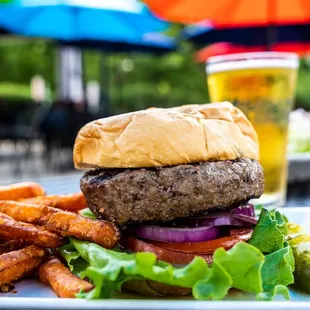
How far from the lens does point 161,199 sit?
162 cm

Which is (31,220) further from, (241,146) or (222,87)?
(222,87)

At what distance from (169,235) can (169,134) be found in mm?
318

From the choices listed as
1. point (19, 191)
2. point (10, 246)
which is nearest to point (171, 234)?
point (10, 246)

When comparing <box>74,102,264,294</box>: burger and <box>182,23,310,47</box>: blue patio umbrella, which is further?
<box>182,23,310,47</box>: blue patio umbrella

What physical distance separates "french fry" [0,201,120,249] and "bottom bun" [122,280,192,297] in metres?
0.21

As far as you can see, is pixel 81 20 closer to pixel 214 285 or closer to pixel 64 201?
pixel 64 201

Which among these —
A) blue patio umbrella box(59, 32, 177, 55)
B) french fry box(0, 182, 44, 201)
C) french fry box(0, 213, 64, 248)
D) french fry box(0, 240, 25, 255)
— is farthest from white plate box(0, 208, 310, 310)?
blue patio umbrella box(59, 32, 177, 55)

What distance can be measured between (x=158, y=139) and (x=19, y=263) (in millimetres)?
566

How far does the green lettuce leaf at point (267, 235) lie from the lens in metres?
1.65

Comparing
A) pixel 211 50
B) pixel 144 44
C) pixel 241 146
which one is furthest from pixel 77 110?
pixel 241 146

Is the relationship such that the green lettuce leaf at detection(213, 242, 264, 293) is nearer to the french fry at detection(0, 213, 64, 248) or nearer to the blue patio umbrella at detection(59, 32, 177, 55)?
the french fry at detection(0, 213, 64, 248)

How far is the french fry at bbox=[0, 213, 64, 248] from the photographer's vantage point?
1696 millimetres

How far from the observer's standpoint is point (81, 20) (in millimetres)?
10578

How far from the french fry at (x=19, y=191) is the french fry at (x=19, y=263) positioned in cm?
55
